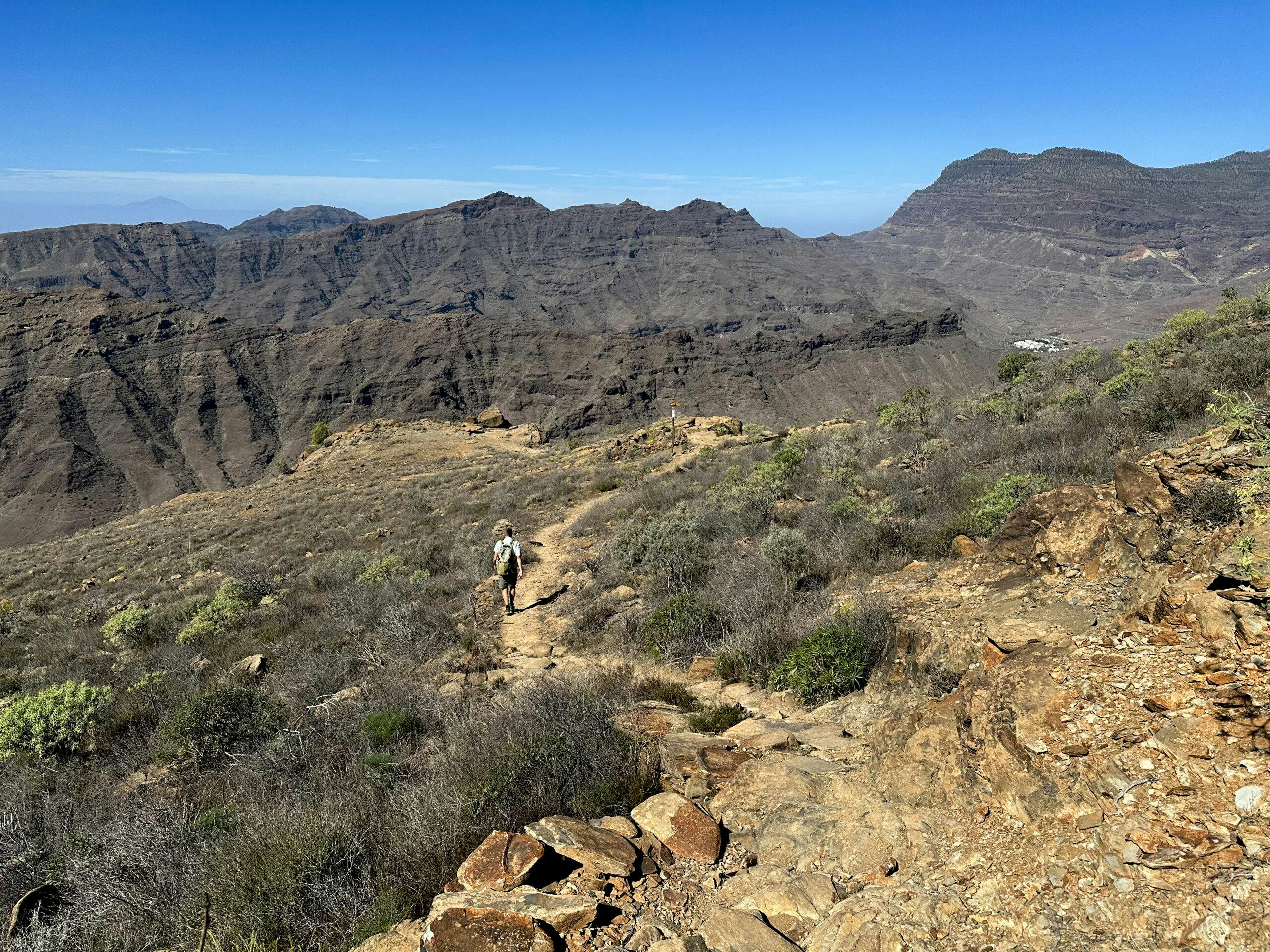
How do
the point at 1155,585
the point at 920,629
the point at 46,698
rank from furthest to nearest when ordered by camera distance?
the point at 46,698 < the point at 920,629 < the point at 1155,585

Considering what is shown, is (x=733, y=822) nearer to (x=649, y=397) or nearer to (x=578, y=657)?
(x=578, y=657)

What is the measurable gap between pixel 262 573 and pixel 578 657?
9.34 meters

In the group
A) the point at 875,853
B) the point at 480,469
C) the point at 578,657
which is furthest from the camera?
the point at 480,469

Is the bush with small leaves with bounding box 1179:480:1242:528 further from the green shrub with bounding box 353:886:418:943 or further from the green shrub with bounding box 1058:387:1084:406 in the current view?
the green shrub with bounding box 1058:387:1084:406

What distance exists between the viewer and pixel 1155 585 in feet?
11.1

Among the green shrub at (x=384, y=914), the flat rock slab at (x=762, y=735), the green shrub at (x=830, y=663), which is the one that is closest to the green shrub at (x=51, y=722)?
the green shrub at (x=384, y=914)

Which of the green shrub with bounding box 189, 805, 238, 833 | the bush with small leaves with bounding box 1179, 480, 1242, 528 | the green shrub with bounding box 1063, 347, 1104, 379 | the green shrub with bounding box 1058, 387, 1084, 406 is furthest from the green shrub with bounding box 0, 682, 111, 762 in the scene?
the green shrub with bounding box 1063, 347, 1104, 379

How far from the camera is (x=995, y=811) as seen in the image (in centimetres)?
280

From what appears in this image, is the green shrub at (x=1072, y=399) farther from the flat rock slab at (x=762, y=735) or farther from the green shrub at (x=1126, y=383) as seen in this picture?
the flat rock slab at (x=762, y=735)

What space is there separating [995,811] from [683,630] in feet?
13.1

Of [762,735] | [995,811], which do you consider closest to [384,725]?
[762,735]

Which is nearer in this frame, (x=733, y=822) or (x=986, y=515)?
(x=733, y=822)

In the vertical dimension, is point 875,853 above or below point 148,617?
above

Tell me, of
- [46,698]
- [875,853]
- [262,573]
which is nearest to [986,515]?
[875,853]
